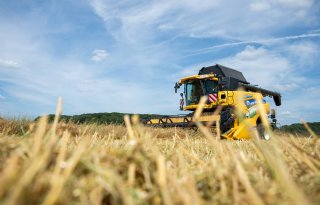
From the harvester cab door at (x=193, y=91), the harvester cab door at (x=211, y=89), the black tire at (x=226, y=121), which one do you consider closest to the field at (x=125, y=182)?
the black tire at (x=226, y=121)

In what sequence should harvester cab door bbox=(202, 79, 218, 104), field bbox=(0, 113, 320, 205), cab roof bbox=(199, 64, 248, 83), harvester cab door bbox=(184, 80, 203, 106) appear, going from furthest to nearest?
1. cab roof bbox=(199, 64, 248, 83)
2. harvester cab door bbox=(184, 80, 203, 106)
3. harvester cab door bbox=(202, 79, 218, 104)
4. field bbox=(0, 113, 320, 205)

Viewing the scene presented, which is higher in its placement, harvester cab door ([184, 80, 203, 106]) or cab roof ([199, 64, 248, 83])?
cab roof ([199, 64, 248, 83])

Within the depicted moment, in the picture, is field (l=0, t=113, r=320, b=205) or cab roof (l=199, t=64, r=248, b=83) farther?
cab roof (l=199, t=64, r=248, b=83)

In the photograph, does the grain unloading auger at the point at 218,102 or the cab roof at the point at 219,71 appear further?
the cab roof at the point at 219,71

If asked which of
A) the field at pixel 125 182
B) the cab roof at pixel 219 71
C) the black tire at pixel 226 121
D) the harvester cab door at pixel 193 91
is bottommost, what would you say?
the field at pixel 125 182

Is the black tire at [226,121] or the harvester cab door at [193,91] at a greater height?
the harvester cab door at [193,91]

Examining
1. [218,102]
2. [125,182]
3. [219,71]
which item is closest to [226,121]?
[218,102]

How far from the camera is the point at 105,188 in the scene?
2.54 ft

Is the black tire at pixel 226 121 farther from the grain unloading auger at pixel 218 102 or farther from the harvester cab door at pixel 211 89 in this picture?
the harvester cab door at pixel 211 89

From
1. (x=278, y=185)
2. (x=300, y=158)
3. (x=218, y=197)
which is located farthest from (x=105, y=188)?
(x=300, y=158)

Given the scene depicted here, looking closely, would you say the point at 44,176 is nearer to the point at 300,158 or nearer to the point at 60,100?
the point at 60,100

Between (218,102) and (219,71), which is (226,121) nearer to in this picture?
(218,102)

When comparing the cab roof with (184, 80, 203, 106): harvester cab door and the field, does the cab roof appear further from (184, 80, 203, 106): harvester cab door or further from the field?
the field

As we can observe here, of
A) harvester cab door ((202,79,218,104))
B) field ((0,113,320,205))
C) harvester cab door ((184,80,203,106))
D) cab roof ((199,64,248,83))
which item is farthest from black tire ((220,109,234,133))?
field ((0,113,320,205))
